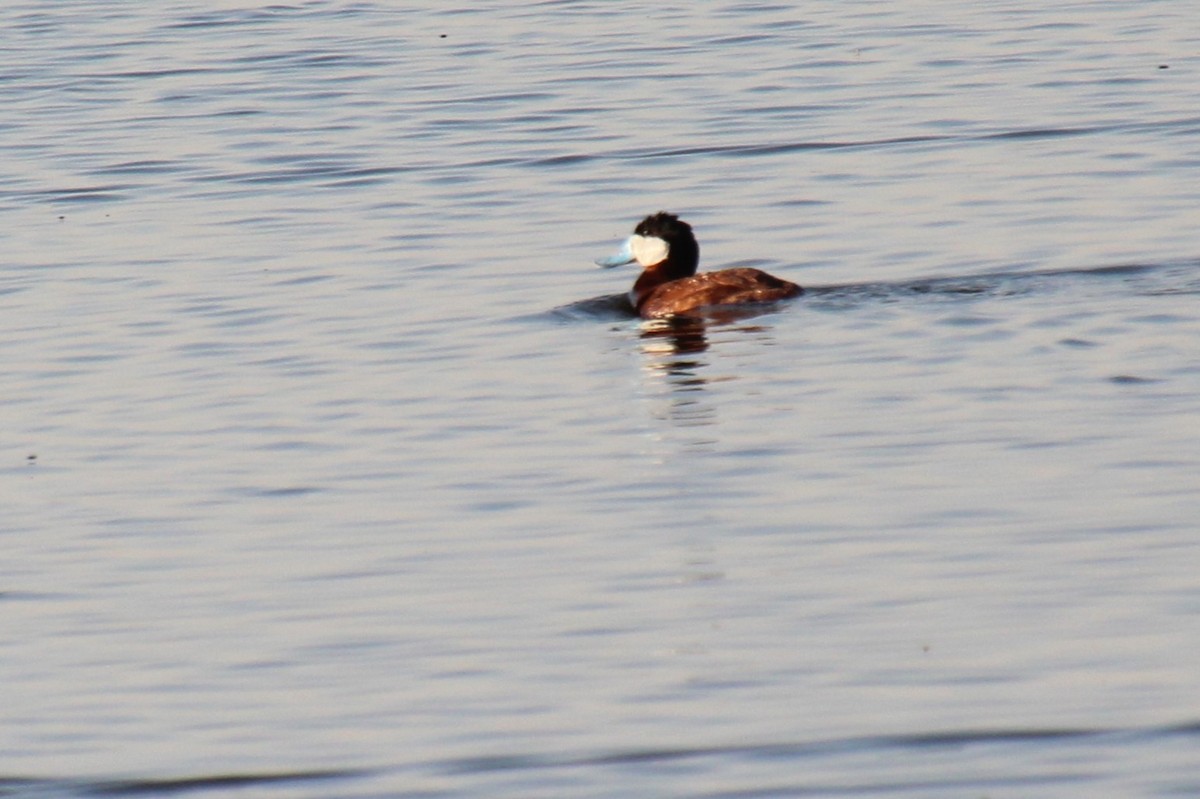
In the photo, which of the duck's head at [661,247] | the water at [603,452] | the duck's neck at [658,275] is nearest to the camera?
the water at [603,452]

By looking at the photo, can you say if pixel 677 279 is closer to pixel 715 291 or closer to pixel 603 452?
pixel 715 291

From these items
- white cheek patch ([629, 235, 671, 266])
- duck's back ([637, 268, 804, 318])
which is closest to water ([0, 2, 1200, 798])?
duck's back ([637, 268, 804, 318])

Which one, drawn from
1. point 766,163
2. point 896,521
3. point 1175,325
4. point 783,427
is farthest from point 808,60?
point 896,521

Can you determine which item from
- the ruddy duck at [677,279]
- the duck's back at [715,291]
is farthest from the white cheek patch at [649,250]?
the duck's back at [715,291]

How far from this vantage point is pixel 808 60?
885 inches

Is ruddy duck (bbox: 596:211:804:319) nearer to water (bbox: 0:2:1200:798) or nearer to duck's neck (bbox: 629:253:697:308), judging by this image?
duck's neck (bbox: 629:253:697:308)

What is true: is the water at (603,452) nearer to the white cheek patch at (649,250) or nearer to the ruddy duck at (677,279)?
the ruddy duck at (677,279)

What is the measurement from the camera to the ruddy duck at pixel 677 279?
12750 millimetres

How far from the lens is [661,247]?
45.4 feet

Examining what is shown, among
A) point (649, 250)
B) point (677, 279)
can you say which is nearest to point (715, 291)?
point (677, 279)

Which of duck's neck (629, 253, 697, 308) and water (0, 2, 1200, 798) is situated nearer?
water (0, 2, 1200, 798)

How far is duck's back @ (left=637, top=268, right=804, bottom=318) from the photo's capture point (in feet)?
41.6

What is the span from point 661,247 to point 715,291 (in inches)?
37.5

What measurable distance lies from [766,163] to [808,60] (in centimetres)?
538
